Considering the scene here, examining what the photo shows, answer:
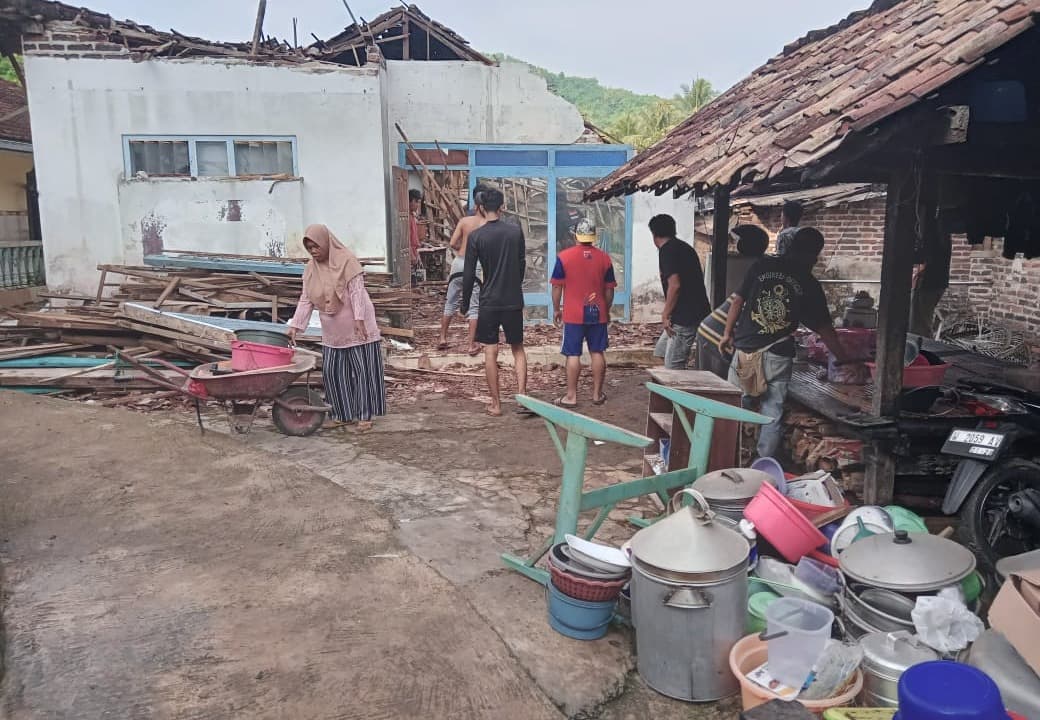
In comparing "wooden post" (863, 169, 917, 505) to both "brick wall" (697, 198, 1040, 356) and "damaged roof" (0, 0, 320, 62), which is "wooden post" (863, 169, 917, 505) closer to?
"brick wall" (697, 198, 1040, 356)

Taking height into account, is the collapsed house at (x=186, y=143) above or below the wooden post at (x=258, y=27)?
below

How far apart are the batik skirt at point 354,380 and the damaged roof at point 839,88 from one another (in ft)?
9.17

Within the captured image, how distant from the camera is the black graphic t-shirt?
5.39m

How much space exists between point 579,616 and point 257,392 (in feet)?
12.9

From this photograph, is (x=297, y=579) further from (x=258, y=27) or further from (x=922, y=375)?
(x=258, y=27)

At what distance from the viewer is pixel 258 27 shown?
11.6 metres

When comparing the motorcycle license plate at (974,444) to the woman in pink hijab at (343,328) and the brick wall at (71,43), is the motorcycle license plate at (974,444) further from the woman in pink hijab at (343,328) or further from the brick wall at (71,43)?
the brick wall at (71,43)

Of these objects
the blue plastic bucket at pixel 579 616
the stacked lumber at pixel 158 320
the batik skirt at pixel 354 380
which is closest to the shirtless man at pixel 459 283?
the stacked lumber at pixel 158 320

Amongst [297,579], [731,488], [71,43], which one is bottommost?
[297,579]

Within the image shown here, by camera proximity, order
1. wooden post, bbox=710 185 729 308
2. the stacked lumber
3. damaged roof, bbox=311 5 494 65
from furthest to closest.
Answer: damaged roof, bbox=311 5 494 65
the stacked lumber
wooden post, bbox=710 185 729 308

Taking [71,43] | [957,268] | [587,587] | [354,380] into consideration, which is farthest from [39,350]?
[957,268]

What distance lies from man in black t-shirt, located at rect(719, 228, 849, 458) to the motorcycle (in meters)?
1.25

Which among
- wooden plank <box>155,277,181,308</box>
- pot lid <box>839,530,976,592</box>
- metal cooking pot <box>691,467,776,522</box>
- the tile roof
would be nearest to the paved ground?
metal cooking pot <box>691,467,776,522</box>

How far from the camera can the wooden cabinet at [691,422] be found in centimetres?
484
